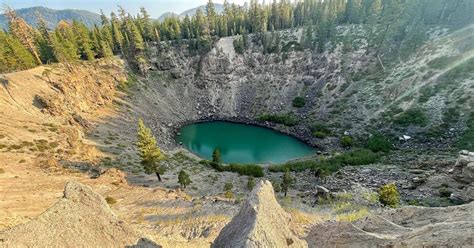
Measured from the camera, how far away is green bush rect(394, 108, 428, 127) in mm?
57500

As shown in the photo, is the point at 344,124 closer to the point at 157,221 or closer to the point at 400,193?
the point at 400,193

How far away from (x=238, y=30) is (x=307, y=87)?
162 feet

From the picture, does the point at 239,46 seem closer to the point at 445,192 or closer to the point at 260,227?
the point at 445,192

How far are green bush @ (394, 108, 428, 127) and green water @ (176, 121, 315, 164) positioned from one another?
2081 centimetres

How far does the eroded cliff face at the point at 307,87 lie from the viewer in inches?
2461

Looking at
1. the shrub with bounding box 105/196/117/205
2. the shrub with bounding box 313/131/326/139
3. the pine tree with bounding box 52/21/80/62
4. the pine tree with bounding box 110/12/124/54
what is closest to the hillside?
the shrub with bounding box 105/196/117/205

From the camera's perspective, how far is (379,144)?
5675cm

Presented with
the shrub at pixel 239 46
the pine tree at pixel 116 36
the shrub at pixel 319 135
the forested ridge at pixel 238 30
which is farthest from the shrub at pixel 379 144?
the pine tree at pixel 116 36

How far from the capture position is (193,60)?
106m

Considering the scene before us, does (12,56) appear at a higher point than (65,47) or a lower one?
lower

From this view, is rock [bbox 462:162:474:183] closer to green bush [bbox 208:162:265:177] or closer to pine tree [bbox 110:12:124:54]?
green bush [bbox 208:162:265:177]

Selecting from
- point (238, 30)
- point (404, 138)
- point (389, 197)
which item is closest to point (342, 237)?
point (389, 197)

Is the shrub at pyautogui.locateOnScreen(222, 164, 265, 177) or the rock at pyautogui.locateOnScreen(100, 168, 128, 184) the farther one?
the shrub at pyautogui.locateOnScreen(222, 164, 265, 177)

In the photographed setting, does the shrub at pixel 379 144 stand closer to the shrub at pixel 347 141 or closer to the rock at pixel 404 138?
the rock at pixel 404 138
